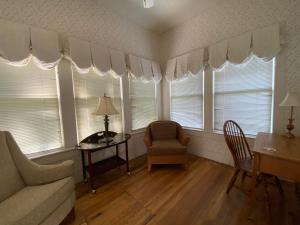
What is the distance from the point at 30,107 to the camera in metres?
1.78

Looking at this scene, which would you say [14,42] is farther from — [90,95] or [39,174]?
[39,174]

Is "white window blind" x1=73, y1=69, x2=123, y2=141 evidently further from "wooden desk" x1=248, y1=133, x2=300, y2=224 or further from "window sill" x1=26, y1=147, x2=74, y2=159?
"wooden desk" x1=248, y1=133, x2=300, y2=224

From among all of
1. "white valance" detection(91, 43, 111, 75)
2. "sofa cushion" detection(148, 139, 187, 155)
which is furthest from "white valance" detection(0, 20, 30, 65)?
"sofa cushion" detection(148, 139, 187, 155)

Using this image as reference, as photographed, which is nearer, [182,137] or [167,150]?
[167,150]

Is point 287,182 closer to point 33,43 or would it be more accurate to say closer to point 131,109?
point 131,109

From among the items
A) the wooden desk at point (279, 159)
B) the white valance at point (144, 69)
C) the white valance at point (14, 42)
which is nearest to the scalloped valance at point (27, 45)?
the white valance at point (14, 42)

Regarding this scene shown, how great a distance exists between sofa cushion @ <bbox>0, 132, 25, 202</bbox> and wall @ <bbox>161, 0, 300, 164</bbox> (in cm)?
276

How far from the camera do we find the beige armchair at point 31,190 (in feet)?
3.48

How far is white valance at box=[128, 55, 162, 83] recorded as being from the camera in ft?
8.89

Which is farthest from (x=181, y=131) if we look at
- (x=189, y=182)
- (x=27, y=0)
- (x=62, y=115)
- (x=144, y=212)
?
(x=27, y=0)

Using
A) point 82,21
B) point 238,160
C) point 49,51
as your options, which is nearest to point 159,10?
point 82,21

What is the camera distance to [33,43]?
1654mm

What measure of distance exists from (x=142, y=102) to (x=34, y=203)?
232 cm

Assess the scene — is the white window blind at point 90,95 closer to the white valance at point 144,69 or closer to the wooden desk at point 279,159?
the white valance at point 144,69
